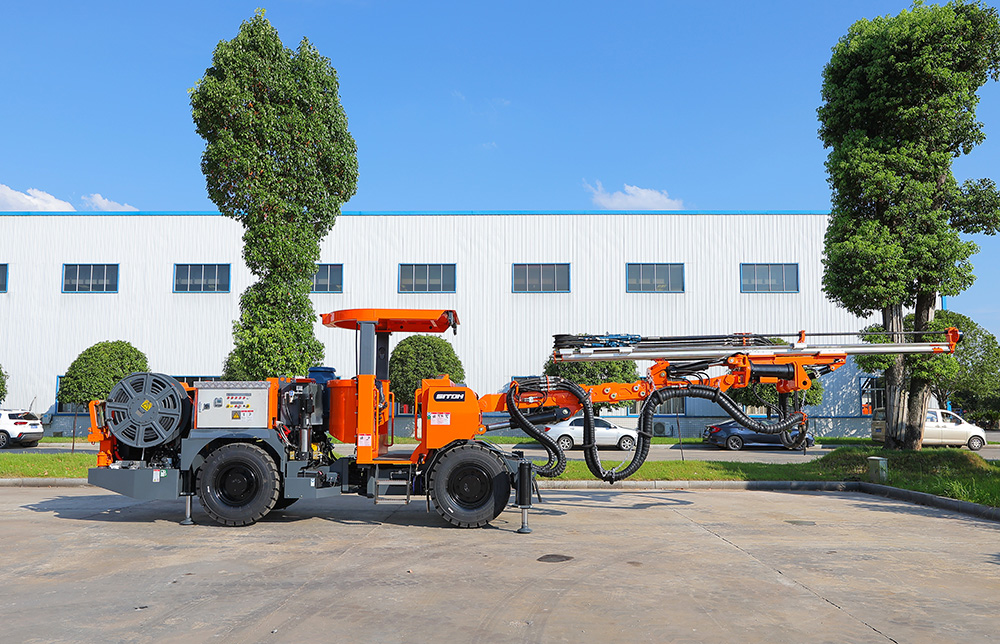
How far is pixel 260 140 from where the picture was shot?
19.2 m

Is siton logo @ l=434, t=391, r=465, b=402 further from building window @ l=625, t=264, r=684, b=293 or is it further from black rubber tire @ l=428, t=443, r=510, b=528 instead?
building window @ l=625, t=264, r=684, b=293

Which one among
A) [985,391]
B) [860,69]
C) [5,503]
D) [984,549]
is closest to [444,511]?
[984,549]

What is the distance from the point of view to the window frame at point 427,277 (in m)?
37.3

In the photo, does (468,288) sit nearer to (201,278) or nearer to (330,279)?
(330,279)

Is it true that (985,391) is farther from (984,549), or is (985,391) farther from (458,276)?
(984,549)

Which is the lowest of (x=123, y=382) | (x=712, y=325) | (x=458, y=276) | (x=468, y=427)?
(x=468, y=427)

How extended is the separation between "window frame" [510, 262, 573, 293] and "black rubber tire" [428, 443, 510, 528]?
27.1m

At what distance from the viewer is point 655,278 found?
1467 inches

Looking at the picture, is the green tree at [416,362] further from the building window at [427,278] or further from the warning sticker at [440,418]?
the warning sticker at [440,418]

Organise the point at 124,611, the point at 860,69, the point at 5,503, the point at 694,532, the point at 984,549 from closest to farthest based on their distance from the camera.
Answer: the point at 124,611, the point at 984,549, the point at 694,532, the point at 5,503, the point at 860,69

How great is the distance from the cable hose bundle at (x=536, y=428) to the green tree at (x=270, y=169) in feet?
32.4

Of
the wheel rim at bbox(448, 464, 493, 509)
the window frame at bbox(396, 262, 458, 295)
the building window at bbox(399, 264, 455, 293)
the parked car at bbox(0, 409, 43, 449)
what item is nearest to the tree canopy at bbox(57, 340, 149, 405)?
the parked car at bbox(0, 409, 43, 449)

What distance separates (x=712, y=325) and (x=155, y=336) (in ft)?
92.4

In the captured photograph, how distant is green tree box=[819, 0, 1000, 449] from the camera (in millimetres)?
17156
